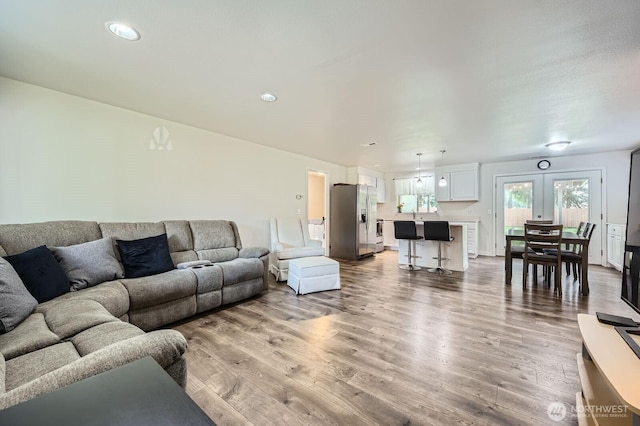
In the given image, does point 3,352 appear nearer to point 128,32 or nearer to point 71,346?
point 71,346

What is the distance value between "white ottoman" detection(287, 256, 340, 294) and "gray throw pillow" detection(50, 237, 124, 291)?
6.79ft

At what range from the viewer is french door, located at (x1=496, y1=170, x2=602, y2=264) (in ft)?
18.3

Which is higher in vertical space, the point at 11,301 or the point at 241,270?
the point at 11,301

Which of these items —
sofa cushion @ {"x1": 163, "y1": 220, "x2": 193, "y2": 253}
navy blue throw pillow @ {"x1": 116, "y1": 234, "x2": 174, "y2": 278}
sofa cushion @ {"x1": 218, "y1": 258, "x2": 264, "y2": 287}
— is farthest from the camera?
sofa cushion @ {"x1": 163, "y1": 220, "x2": 193, "y2": 253}

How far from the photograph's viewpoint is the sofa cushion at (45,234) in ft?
7.36

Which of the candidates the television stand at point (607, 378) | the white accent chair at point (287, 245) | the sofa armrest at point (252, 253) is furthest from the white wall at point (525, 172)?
Answer: the television stand at point (607, 378)

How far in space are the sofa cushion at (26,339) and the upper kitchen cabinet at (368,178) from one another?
6.56 meters

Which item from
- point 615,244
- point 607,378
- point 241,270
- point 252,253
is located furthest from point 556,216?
point 241,270

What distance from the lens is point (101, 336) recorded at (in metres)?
1.49

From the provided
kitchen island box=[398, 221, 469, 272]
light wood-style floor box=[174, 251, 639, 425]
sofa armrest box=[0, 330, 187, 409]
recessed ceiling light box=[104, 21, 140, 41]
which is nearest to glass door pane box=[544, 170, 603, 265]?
light wood-style floor box=[174, 251, 639, 425]

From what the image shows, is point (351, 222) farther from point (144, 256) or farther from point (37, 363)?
point (37, 363)

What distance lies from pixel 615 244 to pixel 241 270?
272 inches

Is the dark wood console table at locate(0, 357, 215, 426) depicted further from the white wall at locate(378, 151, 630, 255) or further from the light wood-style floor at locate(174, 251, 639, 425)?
the white wall at locate(378, 151, 630, 255)

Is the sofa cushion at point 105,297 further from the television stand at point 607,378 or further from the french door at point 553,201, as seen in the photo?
the french door at point 553,201
